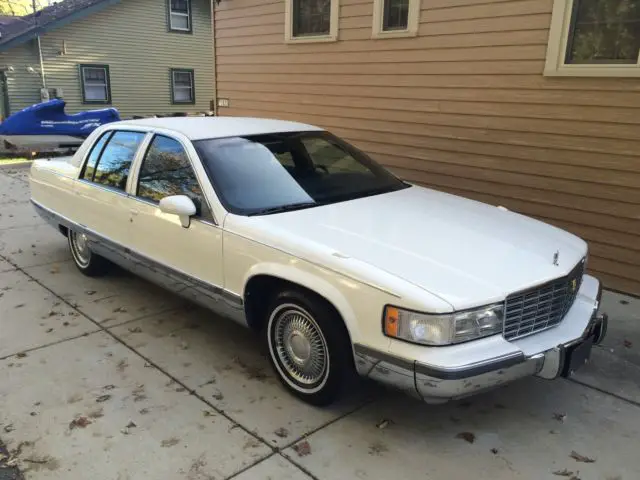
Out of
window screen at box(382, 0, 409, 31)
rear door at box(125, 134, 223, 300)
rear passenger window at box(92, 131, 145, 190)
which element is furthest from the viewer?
window screen at box(382, 0, 409, 31)

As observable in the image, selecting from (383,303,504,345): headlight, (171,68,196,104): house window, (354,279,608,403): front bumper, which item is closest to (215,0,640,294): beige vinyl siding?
(354,279,608,403): front bumper

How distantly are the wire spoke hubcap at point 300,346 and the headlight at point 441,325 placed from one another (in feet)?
1.84

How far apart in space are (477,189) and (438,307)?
4060mm

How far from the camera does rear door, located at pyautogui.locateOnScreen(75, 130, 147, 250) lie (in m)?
4.67

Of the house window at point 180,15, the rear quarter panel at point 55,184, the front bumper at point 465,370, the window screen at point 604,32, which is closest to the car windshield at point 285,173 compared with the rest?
the front bumper at point 465,370

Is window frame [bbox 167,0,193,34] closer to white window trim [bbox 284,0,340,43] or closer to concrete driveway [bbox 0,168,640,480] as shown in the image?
white window trim [bbox 284,0,340,43]

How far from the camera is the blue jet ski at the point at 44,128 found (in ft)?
47.6

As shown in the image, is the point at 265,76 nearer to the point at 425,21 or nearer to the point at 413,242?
the point at 425,21

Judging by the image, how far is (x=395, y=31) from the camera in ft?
23.1

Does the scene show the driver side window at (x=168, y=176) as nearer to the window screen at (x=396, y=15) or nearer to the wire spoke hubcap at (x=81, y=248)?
the wire spoke hubcap at (x=81, y=248)

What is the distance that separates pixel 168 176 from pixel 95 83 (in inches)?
665

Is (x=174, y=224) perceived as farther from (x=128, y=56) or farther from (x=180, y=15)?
(x=180, y=15)

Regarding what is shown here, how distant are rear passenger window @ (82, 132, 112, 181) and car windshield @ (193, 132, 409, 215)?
59.8 inches

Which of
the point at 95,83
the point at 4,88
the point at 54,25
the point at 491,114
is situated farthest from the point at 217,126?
the point at 95,83
